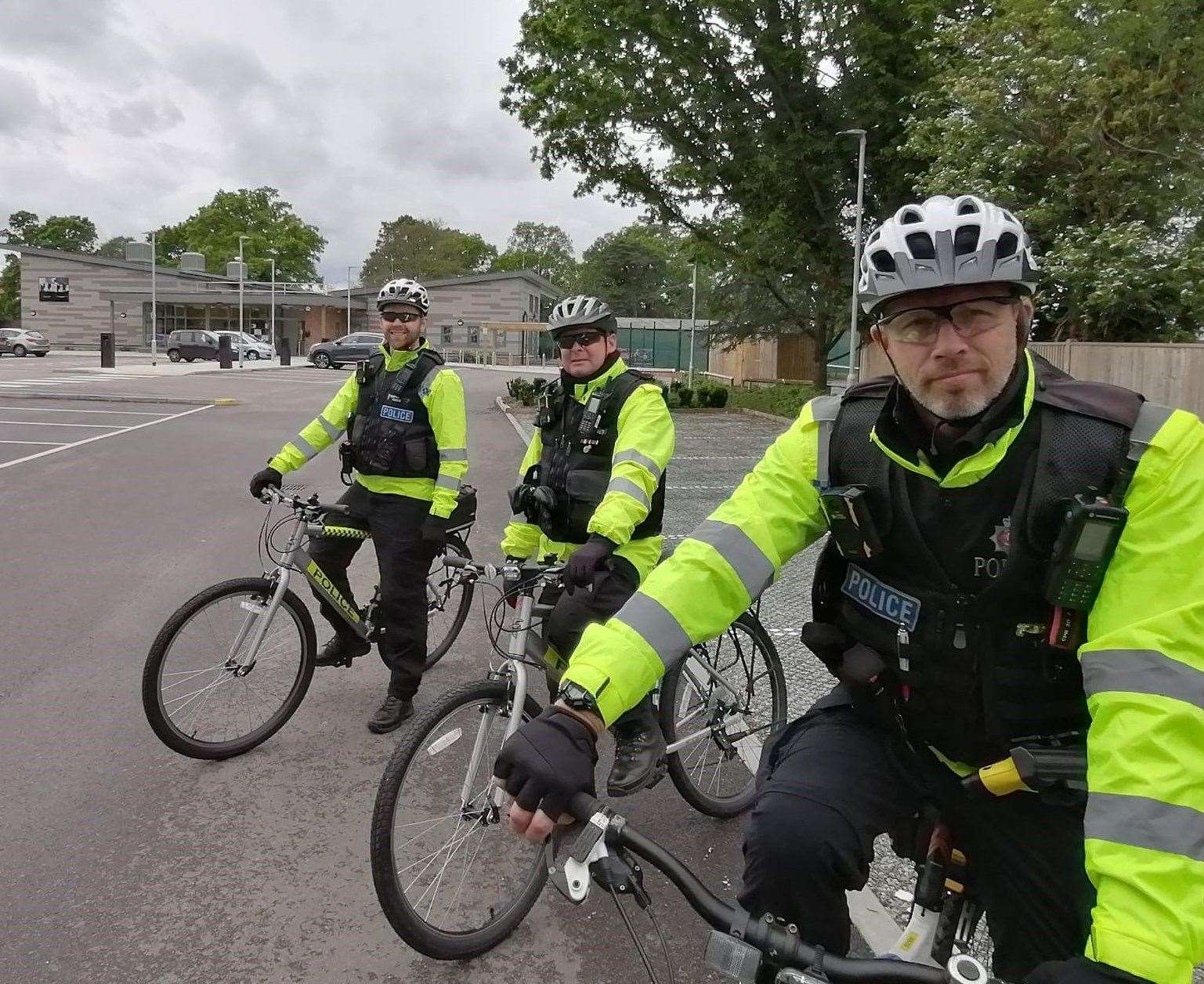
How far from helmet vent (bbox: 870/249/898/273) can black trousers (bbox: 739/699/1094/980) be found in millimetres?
1010

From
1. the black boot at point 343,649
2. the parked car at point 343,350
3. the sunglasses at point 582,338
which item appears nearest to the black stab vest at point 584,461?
the sunglasses at point 582,338

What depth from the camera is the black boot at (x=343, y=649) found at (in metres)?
4.92

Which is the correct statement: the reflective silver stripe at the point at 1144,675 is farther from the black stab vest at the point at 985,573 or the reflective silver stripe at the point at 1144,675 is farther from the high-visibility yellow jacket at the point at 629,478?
the high-visibility yellow jacket at the point at 629,478

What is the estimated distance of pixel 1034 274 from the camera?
2018 millimetres

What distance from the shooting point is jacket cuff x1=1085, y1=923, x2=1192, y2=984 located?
1357 millimetres

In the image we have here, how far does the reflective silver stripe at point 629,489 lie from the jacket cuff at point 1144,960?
2.39 meters

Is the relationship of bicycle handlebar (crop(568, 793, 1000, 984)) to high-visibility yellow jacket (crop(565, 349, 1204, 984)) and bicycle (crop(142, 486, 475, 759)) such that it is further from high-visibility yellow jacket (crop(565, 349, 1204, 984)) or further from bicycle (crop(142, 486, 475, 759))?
bicycle (crop(142, 486, 475, 759))

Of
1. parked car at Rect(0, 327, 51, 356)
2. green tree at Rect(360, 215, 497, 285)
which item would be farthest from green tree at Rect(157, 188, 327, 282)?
parked car at Rect(0, 327, 51, 356)

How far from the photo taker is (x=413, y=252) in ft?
357

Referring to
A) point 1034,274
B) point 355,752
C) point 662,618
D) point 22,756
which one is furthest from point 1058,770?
point 22,756

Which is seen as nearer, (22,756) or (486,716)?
(486,716)

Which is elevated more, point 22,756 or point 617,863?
point 617,863

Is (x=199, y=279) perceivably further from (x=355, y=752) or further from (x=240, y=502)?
(x=355, y=752)

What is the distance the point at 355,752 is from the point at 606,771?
3.74 ft
